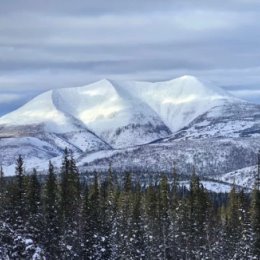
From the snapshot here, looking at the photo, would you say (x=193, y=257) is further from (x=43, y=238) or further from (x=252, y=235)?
(x=43, y=238)

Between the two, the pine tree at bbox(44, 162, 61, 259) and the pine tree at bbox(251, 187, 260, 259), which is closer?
the pine tree at bbox(44, 162, 61, 259)

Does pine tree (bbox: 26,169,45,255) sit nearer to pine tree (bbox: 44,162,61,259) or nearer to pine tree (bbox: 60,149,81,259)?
pine tree (bbox: 44,162,61,259)

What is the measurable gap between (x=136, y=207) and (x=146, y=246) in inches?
261

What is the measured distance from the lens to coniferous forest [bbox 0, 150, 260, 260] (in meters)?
98.9

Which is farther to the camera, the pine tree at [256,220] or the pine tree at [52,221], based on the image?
the pine tree at [256,220]

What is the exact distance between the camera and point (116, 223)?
121 m

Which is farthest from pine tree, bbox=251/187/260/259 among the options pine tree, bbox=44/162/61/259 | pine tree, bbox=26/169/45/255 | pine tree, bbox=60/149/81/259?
pine tree, bbox=26/169/45/255

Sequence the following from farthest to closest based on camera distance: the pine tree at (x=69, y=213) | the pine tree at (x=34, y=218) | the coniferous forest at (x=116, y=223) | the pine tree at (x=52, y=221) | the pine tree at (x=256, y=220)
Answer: the pine tree at (x=256, y=220)
the pine tree at (x=69, y=213)
the pine tree at (x=52, y=221)
the coniferous forest at (x=116, y=223)
the pine tree at (x=34, y=218)

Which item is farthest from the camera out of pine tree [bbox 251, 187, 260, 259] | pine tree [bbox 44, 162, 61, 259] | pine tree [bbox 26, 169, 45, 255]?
pine tree [bbox 251, 187, 260, 259]

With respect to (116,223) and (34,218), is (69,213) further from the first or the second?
(116,223)

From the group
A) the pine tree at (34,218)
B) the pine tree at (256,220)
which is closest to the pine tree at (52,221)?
the pine tree at (34,218)

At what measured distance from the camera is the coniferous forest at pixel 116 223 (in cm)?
9894

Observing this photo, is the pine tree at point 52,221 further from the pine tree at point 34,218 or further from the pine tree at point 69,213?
the pine tree at point 69,213

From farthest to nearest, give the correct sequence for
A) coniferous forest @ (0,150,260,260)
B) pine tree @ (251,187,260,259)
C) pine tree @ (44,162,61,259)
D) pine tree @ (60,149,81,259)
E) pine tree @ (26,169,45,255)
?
pine tree @ (251,187,260,259), pine tree @ (60,149,81,259), pine tree @ (44,162,61,259), coniferous forest @ (0,150,260,260), pine tree @ (26,169,45,255)
